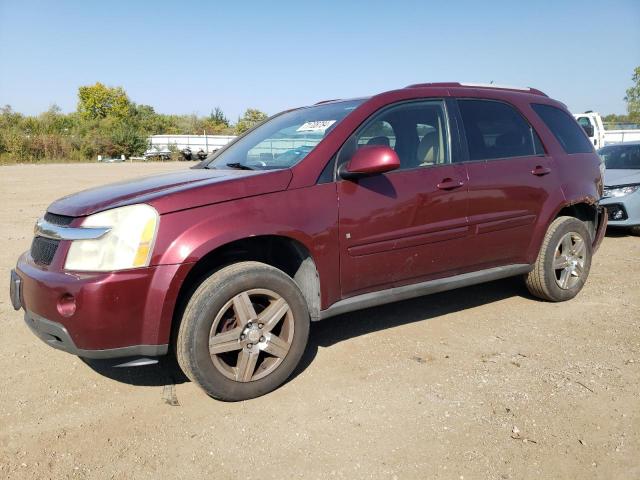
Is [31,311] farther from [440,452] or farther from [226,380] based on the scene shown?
[440,452]

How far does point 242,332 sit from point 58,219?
48.4 inches

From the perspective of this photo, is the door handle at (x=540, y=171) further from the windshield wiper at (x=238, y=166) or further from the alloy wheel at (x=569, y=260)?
the windshield wiper at (x=238, y=166)

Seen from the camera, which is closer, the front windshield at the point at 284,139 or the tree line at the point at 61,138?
the front windshield at the point at 284,139

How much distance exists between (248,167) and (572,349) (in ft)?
8.57

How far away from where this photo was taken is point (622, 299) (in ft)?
15.3

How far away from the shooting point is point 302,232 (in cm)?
303

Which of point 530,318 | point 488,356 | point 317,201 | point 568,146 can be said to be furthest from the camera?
point 568,146

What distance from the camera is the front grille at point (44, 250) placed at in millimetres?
2783

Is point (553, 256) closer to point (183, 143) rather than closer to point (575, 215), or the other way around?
point (575, 215)

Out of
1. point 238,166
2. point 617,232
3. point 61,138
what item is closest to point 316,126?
point 238,166

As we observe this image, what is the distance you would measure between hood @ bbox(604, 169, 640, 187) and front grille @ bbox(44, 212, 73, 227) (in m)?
7.49

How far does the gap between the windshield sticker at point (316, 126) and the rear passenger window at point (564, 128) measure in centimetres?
207

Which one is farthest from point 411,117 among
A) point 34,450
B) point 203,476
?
point 34,450

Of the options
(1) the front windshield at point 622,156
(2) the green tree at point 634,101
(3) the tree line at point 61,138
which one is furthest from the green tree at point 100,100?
(1) the front windshield at point 622,156
